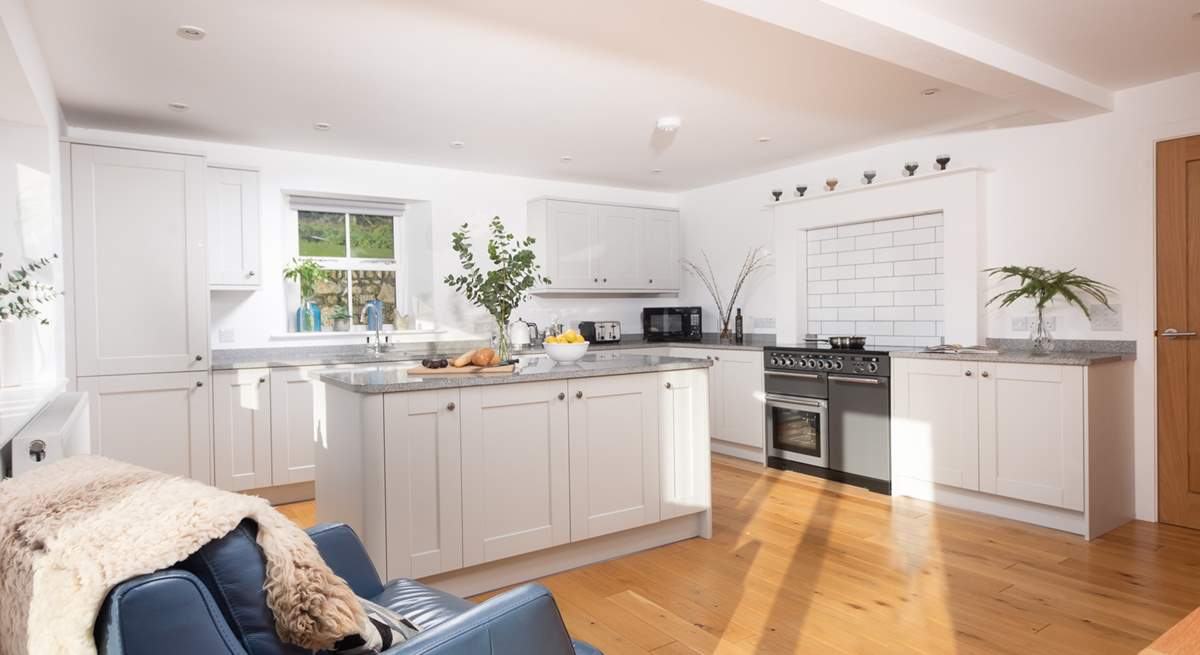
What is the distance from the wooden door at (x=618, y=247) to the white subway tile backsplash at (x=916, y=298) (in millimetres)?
2285

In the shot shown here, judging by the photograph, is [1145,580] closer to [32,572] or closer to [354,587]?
[354,587]

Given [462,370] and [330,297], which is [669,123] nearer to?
[462,370]

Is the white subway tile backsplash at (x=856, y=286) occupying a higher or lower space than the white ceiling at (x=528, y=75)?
lower

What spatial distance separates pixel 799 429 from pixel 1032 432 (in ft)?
5.12

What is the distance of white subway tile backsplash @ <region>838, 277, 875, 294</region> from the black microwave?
1.42 metres

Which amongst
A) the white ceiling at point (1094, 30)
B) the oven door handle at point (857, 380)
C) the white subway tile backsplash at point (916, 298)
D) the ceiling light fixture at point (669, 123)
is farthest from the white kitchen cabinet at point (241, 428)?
the white subway tile backsplash at point (916, 298)

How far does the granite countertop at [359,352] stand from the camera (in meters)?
4.52

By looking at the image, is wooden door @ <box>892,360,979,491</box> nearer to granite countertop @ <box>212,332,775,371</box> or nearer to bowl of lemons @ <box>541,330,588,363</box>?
granite countertop @ <box>212,332,775,371</box>

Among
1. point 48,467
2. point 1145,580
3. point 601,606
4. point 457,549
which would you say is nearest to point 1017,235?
point 1145,580

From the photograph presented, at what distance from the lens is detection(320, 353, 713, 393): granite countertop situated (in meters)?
2.71

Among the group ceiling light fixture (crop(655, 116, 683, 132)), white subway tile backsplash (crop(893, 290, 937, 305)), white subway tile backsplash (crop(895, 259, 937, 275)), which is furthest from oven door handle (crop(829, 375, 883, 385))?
ceiling light fixture (crop(655, 116, 683, 132))

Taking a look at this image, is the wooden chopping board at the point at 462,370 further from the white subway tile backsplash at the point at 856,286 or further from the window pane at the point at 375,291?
the white subway tile backsplash at the point at 856,286

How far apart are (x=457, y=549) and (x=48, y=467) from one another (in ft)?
5.94

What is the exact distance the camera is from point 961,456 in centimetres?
406
